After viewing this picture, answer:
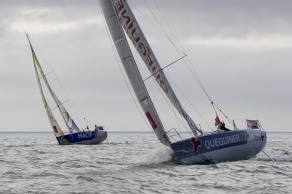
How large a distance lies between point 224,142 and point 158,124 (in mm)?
2415

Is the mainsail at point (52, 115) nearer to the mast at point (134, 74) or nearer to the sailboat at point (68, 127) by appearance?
the sailboat at point (68, 127)

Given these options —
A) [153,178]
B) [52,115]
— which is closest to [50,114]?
[52,115]

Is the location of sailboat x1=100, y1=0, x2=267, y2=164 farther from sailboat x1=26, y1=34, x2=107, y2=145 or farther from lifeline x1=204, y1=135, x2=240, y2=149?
sailboat x1=26, y1=34, x2=107, y2=145

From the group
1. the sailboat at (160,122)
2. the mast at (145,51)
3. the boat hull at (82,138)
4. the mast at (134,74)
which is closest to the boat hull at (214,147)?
the sailboat at (160,122)

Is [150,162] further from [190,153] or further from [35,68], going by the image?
[35,68]

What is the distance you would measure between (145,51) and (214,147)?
4.40m

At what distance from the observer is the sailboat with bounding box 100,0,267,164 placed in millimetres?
20297

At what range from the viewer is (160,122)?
2098 centimetres

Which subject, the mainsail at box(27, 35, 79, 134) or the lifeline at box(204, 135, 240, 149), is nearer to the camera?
the lifeline at box(204, 135, 240, 149)

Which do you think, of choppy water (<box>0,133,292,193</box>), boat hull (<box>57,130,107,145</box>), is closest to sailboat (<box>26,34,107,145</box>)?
boat hull (<box>57,130,107,145</box>)

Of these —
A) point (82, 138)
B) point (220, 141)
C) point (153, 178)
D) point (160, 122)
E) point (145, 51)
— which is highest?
point (145, 51)

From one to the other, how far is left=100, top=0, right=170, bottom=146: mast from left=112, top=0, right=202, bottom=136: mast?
492 millimetres

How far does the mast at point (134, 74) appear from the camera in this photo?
2092 cm

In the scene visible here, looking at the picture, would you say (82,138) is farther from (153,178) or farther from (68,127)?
(153,178)
